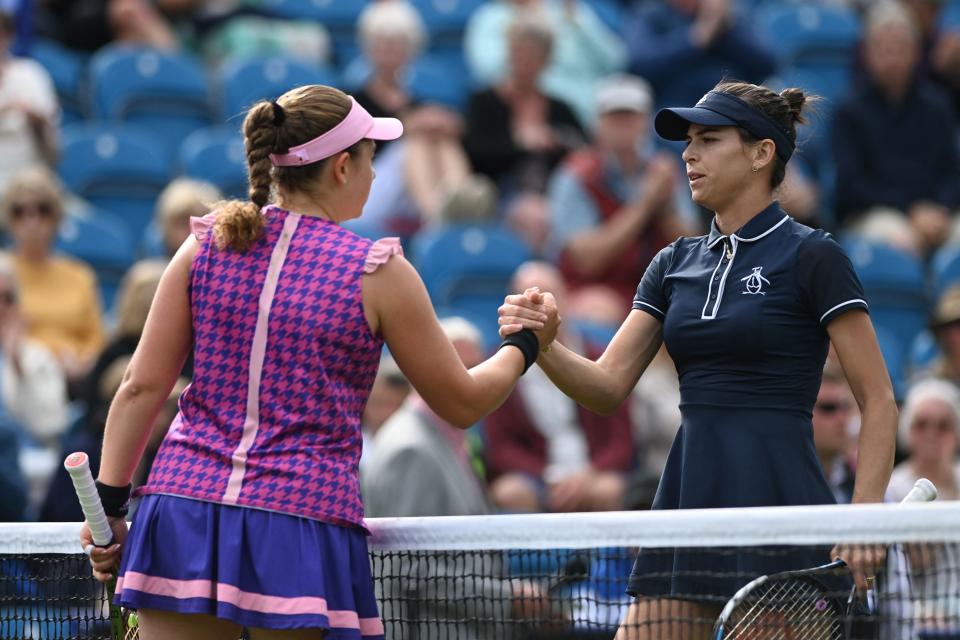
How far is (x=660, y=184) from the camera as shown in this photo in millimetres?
9367

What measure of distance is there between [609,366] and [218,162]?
19.6ft

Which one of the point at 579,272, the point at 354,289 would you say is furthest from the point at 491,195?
the point at 354,289

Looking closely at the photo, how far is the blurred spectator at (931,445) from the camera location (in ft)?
24.3

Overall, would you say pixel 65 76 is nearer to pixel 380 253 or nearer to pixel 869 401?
pixel 380 253

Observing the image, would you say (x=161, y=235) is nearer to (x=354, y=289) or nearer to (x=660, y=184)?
(x=660, y=184)

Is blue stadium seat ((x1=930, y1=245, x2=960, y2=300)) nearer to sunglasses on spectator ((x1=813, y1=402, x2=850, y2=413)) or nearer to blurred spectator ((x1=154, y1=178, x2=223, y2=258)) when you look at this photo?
sunglasses on spectator ((x1=813, y1=402, x2=850, y2=413))

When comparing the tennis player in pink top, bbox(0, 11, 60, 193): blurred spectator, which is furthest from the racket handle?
bbox(0, 11, 60, 193): blurred spectator

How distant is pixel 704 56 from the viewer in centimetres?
1116

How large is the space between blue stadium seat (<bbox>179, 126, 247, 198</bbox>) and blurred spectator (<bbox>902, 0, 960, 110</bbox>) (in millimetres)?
5123

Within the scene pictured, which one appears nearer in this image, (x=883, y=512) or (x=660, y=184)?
(x=883, y=512)

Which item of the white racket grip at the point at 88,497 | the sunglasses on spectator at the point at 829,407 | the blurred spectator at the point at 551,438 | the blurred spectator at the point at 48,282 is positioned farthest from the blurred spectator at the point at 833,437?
the blurred spectator at the point at 48,282

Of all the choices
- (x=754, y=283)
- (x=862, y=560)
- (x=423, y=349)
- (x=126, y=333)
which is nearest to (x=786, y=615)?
(x=862, y=560)

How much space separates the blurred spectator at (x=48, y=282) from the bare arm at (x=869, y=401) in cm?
543

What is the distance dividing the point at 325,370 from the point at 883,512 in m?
1.32
